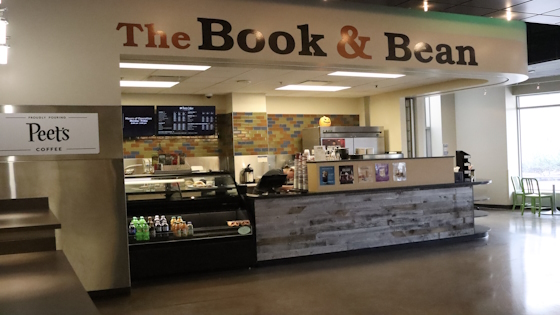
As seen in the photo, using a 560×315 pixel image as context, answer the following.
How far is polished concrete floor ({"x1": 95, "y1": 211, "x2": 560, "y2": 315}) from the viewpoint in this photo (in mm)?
4898

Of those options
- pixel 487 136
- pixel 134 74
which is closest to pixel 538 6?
pixel 134 74

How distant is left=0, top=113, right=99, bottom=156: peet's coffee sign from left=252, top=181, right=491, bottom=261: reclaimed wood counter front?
228 centimetres

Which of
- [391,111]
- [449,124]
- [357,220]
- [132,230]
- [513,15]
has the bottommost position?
[357,220]

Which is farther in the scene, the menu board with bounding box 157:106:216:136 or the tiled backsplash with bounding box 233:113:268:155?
the tiled backsplash with bounding box 233:113:268:155

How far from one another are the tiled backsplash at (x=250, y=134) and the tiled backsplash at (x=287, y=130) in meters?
0.71

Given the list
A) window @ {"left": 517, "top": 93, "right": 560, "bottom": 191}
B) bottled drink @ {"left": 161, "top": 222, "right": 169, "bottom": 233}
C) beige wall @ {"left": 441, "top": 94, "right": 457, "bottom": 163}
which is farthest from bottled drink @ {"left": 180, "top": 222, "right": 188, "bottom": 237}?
window @ {"left": 517, "top": 93, "right": 560, "bottom": 191}

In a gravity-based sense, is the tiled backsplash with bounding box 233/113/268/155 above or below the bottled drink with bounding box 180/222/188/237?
above

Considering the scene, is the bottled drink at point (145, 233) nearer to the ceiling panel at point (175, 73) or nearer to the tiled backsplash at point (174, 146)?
the ceiling panel at point (175, 73)

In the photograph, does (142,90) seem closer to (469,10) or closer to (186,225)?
(186,225)

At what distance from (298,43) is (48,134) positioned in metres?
3.06

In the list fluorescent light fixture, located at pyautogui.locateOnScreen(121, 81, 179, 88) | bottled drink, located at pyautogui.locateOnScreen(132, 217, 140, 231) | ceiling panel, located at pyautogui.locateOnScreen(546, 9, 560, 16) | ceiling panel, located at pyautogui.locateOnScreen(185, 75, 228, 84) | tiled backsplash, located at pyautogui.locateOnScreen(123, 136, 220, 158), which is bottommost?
bottled drink, located at pyautogui.locateOnScreen(132, 217, 140, 231)

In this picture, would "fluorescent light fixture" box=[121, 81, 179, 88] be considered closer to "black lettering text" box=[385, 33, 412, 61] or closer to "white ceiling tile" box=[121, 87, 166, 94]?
"white ceiling tile" box=[121, 87, 166, 94]

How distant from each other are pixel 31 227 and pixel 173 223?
316 cm

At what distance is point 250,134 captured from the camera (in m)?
9.96
